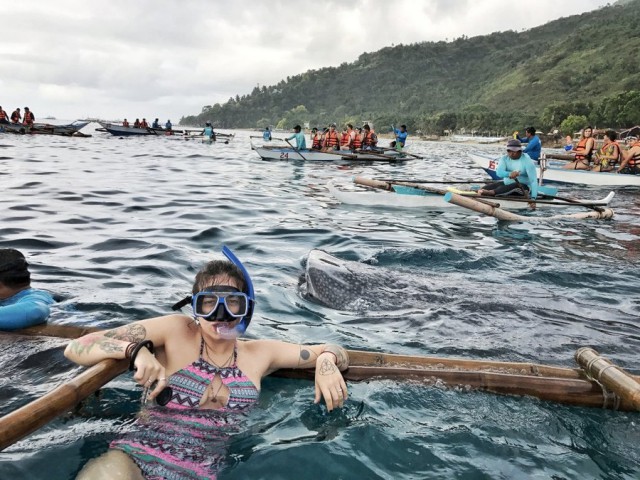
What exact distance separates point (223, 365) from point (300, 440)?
0.78 metres

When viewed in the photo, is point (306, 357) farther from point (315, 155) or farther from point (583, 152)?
point (315, 155)

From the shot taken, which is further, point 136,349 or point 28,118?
point 28,118

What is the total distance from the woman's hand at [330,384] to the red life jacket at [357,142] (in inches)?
1148

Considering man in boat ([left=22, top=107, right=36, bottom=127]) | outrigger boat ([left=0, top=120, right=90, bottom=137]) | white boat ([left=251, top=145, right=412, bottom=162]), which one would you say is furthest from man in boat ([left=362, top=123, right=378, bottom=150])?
man in boat ([left=22, top=107, right=36, bottom=127])

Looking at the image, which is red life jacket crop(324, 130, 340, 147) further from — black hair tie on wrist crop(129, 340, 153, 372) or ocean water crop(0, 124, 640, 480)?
black hair tie on wrist crop(129, 340, 153, 372)

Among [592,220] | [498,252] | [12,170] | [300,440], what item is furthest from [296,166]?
[300,440]

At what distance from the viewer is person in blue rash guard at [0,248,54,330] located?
4.96 m

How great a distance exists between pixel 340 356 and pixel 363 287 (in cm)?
329

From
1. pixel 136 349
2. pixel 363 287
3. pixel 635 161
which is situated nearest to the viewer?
pixel 136 349

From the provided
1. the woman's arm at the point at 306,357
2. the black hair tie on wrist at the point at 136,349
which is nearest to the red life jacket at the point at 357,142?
the woman's arm at the point at 306,357

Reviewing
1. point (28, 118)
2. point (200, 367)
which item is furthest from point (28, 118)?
point (200, 367)

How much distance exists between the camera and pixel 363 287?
7.34 m

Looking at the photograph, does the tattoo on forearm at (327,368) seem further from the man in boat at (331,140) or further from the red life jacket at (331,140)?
the red life jacket at (331,140)

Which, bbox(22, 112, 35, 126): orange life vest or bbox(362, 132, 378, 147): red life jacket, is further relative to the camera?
bbox(22, 112, 35, 126): orange life vest
